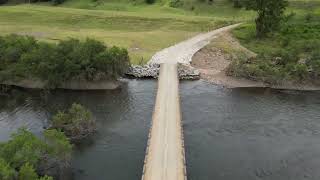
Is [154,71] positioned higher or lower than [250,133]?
higher

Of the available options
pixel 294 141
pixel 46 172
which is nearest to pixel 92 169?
pixel 46 172

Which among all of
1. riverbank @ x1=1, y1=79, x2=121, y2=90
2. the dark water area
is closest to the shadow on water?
the dark water area

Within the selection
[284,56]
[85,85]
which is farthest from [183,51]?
[85,85]

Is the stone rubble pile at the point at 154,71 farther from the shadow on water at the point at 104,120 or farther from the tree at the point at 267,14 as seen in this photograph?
the tree at the point at 267,14

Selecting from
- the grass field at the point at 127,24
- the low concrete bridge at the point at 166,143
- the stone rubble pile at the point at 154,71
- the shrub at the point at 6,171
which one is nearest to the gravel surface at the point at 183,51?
the stone rubble pile at the point at 154,71

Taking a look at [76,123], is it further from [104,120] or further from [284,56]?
[284,56]

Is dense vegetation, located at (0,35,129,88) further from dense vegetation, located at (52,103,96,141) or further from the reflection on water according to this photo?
dense vegetation, located at (52,103,96,141)
